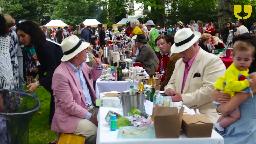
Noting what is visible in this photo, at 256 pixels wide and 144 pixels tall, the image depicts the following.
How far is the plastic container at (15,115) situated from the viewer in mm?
3746

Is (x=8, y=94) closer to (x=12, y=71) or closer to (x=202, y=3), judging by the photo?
(x=12, y=71)

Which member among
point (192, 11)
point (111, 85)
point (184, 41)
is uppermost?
point (184, 41)

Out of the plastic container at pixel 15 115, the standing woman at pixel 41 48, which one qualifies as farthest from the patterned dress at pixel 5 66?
the plastic container at pixel 15 115

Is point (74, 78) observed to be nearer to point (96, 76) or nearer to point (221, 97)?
point (96, 76)

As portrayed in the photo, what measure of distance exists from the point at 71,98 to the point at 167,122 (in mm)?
1715

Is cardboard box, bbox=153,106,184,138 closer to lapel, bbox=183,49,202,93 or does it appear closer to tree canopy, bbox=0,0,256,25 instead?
lapel, bbox=183,49,202,93

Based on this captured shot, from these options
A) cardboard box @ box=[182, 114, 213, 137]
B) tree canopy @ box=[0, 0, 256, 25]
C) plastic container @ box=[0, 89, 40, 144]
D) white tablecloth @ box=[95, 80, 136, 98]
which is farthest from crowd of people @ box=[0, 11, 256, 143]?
tree canopy @ box=[0, 0, 256, 25]

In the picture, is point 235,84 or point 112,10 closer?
point 235,84

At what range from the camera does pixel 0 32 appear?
5055mm

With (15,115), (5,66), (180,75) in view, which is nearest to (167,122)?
(15,115)

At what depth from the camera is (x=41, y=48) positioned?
6.27m

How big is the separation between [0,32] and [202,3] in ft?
122

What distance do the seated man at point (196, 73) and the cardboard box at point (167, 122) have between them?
1.30 m

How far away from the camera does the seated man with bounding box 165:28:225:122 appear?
15.2 ft
